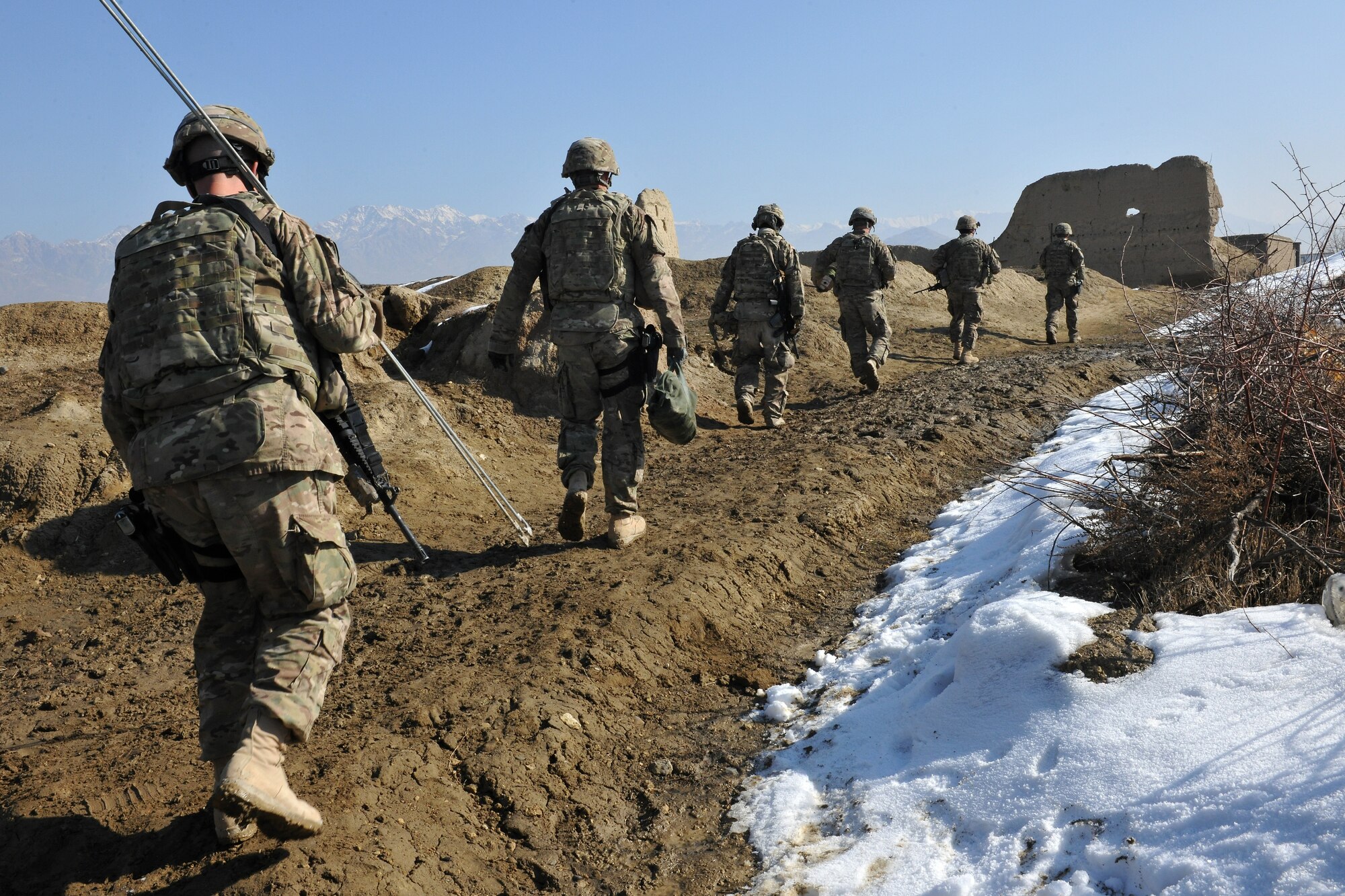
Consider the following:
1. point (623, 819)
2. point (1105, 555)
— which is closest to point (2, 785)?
point (623, 819)

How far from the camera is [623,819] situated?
3.22 meters

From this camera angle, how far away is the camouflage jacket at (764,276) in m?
9.05

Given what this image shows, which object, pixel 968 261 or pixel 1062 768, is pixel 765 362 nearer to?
pixel 968 261

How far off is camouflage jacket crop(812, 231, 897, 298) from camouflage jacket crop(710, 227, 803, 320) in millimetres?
1110

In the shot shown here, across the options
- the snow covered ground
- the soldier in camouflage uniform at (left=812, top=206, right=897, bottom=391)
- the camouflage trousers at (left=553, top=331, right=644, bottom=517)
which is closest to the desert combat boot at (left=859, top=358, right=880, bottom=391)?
the soldier in camouflage uniform at (left=812, top=206, right=897, bottom=391)

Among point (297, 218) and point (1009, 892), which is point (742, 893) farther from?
point (297, 218)

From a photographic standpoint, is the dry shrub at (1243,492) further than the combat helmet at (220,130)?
Yes

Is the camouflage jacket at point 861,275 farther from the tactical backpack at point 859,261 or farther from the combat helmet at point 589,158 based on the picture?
the combat helmet at point 589,158

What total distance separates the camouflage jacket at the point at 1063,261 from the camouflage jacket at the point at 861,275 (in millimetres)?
4957

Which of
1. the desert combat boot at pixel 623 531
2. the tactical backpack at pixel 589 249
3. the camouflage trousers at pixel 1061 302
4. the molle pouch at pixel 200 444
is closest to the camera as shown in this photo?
the molle pouch at pixel 200 444

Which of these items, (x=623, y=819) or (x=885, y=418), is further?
(x=885, y=418)

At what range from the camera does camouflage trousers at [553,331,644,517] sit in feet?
17.1

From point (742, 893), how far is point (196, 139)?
9.25 feet

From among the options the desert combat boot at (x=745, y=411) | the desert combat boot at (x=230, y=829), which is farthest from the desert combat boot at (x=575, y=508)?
the desert combat boot at (x=745, y=411)
